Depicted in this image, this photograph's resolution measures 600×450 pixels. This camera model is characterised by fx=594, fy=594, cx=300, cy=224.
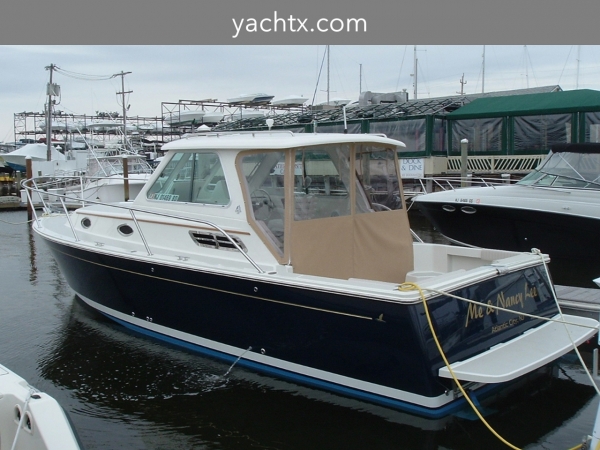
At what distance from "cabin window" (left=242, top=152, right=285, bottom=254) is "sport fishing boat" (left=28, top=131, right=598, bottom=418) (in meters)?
0.01

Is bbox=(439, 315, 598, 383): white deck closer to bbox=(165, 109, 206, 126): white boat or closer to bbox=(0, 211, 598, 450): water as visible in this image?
bbox=(0, 211, 598, 450): water

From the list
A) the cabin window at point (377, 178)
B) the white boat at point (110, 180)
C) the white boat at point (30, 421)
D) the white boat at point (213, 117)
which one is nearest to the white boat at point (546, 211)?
the cabin window at point (377, 178)

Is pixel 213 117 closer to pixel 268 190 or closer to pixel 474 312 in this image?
pixel 268 190

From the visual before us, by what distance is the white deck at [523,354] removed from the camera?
15.4ft

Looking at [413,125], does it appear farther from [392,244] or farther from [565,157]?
[392,244]

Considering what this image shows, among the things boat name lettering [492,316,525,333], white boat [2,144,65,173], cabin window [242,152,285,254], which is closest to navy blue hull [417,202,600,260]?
boat name lettering [492,316,525,333]

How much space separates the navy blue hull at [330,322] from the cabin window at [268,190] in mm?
652

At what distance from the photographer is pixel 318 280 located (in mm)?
5348

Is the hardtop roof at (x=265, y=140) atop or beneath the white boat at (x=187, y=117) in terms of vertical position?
beneath

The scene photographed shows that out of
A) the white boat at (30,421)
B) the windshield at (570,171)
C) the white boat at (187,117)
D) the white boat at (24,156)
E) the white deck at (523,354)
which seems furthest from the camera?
the white boat at (187,117)

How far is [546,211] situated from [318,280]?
664 centimetres

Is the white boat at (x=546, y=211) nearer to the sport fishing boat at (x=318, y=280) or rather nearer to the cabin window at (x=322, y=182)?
the sport fishing boat at (x=318, y=280)

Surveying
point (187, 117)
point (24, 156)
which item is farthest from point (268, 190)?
point (187, 117)

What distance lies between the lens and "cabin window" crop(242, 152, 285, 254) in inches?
238
